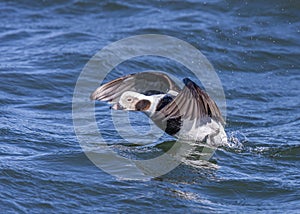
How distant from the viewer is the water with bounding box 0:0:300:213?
19.7 ft

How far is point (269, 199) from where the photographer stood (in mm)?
6074

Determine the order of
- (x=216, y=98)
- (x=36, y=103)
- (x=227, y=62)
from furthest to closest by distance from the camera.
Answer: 1. (x=227, y=62)
2. (x=216, y=98)
3. (x=36, y=103)

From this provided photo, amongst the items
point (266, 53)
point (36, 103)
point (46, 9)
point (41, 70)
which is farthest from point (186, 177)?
point (46, 9)

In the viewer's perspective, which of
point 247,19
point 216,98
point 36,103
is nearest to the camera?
point 36,103

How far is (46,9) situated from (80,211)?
7.01 m

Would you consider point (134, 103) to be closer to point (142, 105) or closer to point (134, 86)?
point (142, 105)

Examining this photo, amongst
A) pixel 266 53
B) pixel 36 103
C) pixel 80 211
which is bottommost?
pixel 80 211

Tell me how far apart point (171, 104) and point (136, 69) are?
3.73 m

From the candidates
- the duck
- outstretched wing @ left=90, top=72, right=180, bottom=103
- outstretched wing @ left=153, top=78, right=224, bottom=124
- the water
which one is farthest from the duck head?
the water

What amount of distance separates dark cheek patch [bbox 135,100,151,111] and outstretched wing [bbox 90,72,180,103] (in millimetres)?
279

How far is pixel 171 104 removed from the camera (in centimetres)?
634

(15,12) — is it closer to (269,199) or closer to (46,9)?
(46,9)

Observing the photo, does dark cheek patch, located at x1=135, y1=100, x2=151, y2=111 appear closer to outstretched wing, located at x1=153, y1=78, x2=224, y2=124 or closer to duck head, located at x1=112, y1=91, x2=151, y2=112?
duck head, located at x1=112, y1=91, x2=151, y2=112

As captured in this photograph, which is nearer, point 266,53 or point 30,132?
point 30,132
